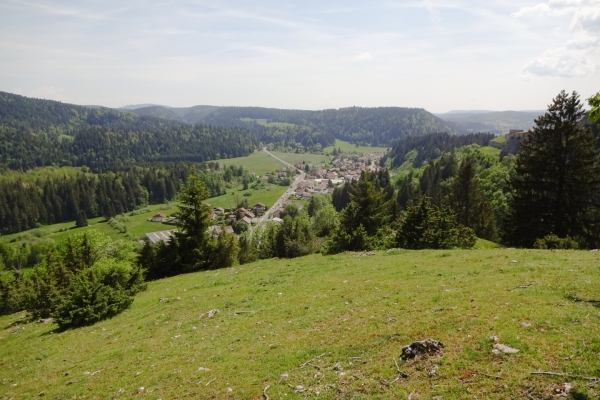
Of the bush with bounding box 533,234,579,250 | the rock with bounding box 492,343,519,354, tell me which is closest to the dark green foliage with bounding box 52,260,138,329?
the rock with bounding box 492,343,519,354

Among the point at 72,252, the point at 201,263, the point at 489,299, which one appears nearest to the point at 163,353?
the point at 489,299

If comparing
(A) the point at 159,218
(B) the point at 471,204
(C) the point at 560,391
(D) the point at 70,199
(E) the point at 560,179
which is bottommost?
(A) the point at 159,218

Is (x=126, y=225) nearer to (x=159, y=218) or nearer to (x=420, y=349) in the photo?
(x=159, y=218)

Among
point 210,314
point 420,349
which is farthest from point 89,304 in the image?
point 420,349

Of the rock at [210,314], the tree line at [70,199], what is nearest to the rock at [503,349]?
the rock at [210,314]

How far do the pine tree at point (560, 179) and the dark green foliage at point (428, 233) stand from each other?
270 inches

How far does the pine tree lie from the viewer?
100 ft

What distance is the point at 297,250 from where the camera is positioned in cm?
3659

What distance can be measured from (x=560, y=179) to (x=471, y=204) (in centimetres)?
2156

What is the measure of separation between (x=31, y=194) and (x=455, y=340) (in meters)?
192

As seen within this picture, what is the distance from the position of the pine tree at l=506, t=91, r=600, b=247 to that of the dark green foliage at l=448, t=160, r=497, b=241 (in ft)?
58.7

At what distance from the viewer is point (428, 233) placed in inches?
1152

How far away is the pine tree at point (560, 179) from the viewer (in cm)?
3050

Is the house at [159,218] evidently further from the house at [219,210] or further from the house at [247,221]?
the house at [247,221]
